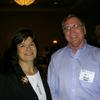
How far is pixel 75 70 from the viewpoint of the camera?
7.80 ft

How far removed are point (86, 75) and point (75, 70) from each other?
14 centimetres

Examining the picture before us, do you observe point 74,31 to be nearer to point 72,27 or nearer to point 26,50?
point 72,27

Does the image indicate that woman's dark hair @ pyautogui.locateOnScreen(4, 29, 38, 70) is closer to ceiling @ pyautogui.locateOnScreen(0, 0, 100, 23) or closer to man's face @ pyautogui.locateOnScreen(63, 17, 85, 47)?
man's face @ pyautogui.locateOnScreen(63, 17, 85, 47)

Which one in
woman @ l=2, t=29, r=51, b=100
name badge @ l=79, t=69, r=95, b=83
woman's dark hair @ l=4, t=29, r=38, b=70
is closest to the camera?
woman @ l=2, t=29, r=51, b=100

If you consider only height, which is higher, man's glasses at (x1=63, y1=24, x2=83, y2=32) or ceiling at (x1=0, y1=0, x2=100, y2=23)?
ceiling at (x1=0, y1=0, x2=100, y2=23)

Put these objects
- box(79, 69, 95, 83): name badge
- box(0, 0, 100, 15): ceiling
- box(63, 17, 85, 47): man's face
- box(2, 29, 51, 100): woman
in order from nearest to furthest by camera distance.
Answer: box(2, 29, 51, 100): woman < box(79, 69, 95, 83): name badge < box(63, 17, 85, 47): man's face < box(0, 0, 100, 15): ceiling

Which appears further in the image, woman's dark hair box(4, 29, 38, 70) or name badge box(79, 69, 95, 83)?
name badge box(79, 69, 95, 83)

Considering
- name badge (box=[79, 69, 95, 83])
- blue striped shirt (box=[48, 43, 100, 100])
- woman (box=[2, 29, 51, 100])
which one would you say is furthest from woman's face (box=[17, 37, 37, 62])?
name badge (box=[79, 69, 95, 83])

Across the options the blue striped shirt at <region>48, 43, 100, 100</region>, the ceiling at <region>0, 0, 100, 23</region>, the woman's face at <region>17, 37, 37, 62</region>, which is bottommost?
the blue striped shirt at <region>48, 43, 100, 100</region>

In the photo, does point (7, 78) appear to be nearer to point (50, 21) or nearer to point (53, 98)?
point (53, 98)

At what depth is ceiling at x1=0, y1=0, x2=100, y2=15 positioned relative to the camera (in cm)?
1085

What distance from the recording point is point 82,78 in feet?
7.62

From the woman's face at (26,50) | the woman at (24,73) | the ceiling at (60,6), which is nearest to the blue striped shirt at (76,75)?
the woman at (24,73)

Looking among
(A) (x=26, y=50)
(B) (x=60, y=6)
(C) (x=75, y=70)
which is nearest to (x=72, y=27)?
(C) (x=75, y=70)
